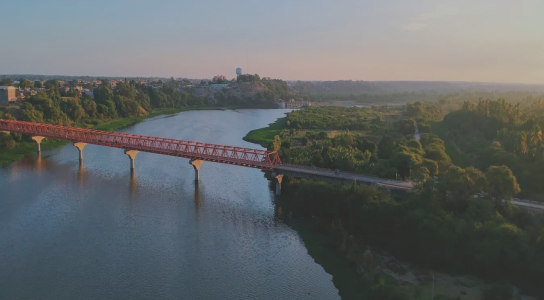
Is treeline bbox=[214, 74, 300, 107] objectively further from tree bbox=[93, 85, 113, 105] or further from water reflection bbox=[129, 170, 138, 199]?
water reflection bbox=[129, 170, 138, 199]

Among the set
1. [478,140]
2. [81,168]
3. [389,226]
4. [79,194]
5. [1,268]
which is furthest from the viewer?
[478,140]

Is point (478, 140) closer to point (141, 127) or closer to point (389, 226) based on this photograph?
point (389, 226)

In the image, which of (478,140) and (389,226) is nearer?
A: (389,226)

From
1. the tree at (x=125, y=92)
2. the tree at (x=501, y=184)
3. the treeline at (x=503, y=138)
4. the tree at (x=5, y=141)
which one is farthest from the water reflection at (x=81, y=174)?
the tree at (x=125, y=92)

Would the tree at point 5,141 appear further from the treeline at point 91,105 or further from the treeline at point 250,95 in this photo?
the treeline at point 250,95

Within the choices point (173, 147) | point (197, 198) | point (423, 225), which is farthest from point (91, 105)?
point (423, 225)

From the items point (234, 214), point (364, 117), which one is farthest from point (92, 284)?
point (364, 117)

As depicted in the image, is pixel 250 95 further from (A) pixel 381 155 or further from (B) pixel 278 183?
(B) pixel 278 183
